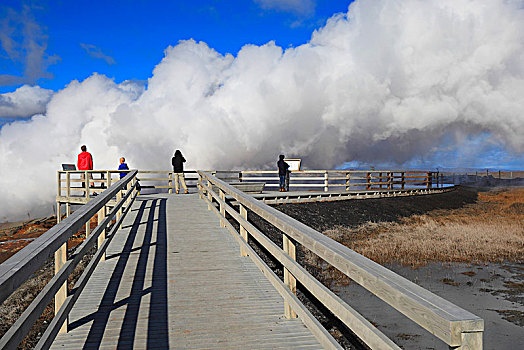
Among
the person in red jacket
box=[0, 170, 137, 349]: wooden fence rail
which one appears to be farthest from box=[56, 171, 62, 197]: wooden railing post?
box=[0, 170, 137, 349]: wooden fence rail

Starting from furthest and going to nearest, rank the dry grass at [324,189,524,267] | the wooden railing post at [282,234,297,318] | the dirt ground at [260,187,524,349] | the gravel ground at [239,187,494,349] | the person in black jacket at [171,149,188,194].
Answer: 1. the person in black jacket at [171,149,188,194]
2. the dry grass at [324,189,524,267]
3. the dirt ground at [260,187,524,349]
4. the gravel ground at [239,187,494,349]
5. the wooden railing post at [282,234,297,318]

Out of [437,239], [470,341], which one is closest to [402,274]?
[437,239]

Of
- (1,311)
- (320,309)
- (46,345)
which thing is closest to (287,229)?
(46,345)

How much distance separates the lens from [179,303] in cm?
530

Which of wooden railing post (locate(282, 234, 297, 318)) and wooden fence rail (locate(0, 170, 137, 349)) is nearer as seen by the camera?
wooden fence rail (locate(0, 170, 137, 349))

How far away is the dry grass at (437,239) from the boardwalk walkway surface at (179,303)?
8045 mm

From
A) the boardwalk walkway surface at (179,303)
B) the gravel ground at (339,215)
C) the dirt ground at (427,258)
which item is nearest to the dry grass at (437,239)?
the dirt ground at (427,258)

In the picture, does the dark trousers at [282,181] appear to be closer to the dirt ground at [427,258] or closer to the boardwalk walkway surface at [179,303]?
the dirt ground at [427,258]

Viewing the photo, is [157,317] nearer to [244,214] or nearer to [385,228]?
[244,214]

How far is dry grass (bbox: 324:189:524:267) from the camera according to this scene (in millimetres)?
14852

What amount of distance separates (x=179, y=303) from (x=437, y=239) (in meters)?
15.4

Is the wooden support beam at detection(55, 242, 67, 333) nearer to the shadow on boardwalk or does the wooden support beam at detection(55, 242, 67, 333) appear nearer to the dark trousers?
the shadow on boardwalk

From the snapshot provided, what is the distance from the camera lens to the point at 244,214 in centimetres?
719

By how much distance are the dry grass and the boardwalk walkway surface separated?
8045 mm
